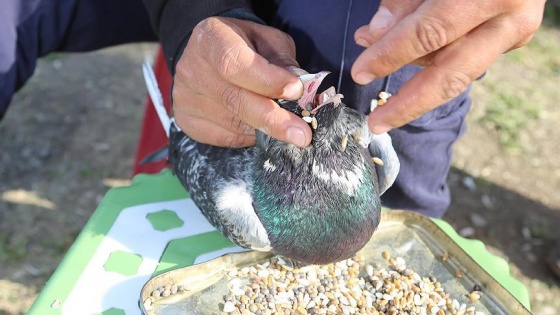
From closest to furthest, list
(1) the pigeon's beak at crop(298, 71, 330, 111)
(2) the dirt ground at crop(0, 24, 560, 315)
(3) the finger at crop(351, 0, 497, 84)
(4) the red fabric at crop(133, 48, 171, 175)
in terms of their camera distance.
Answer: (3) the finger at crop(351, 0, 497, 84) < (1) the pigeon's beak at crop(298, 71, 330, 111) < (4) the red fabric at crop(133, 48, 171, 175) < (2) the dirt ground at crop(0, 24, 560, 315)

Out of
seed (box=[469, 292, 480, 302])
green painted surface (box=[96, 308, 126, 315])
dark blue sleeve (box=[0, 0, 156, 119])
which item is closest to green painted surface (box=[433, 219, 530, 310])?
seed (box=[469, 292, 480, 302])

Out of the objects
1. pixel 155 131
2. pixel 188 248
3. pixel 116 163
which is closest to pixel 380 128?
pixel 188 248

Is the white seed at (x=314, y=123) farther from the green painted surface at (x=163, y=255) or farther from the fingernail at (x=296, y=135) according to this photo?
the green painted surface at (x=163, y=255)

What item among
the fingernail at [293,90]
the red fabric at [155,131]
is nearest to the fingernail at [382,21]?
the fingernail at [293,90]

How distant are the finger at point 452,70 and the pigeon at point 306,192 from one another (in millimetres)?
157

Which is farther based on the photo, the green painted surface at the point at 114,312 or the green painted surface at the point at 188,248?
the green painted surface at the point at 188,248

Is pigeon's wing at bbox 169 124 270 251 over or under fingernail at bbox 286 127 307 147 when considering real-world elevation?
under

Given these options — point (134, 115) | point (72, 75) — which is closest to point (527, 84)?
point (134, 115)

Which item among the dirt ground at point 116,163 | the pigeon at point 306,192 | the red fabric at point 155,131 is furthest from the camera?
the dirt ground at point 116,163

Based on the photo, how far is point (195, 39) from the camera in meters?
1.09

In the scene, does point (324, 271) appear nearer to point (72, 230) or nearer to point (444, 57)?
point (444, 57)

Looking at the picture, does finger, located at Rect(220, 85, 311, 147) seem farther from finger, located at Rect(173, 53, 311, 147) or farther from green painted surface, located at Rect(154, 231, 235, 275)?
green painted surface, located at Rect(154, 231, 235, 275)

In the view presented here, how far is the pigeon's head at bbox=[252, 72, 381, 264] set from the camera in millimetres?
1073

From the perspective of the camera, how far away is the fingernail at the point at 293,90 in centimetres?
94
